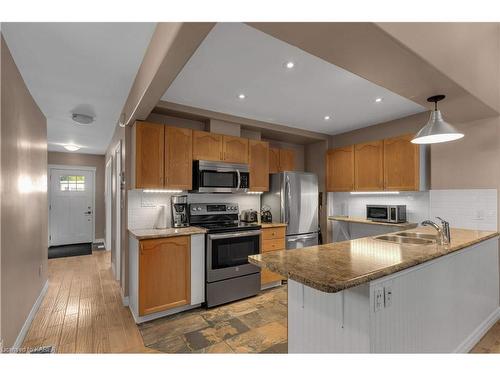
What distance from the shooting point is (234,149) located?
3.59 m

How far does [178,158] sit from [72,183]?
4.99 metres

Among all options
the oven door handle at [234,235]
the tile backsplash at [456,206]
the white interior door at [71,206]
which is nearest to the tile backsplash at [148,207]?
the oven door handle at [234,235]

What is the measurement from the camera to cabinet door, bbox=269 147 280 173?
4387mm

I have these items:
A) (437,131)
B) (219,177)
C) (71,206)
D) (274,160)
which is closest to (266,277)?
(219,177)

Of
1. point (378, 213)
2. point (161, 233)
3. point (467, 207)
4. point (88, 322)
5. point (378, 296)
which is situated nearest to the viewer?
point (378, 296)

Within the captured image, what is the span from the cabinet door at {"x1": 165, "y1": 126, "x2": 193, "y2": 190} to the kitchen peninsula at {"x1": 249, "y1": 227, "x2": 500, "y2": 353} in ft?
6.13

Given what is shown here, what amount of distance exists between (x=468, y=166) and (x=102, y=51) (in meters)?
3.94

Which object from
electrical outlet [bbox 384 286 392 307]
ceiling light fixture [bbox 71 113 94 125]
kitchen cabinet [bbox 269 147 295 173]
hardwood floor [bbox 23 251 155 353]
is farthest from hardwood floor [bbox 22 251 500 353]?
kitchen cabinet [bbox 269 147 295 173]

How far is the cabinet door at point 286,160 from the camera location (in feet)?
14.9

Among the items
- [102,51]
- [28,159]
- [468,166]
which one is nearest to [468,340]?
[468,166]

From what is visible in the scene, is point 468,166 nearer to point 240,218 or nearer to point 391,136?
point 391,136

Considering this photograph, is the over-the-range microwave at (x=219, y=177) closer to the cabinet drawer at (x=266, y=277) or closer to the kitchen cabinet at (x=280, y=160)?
the kitchen cabinet at (x=280, y=160)

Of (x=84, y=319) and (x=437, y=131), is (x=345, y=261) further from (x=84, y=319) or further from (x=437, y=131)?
(x=84, y=319)

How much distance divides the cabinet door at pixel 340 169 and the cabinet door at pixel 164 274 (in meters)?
2.87
